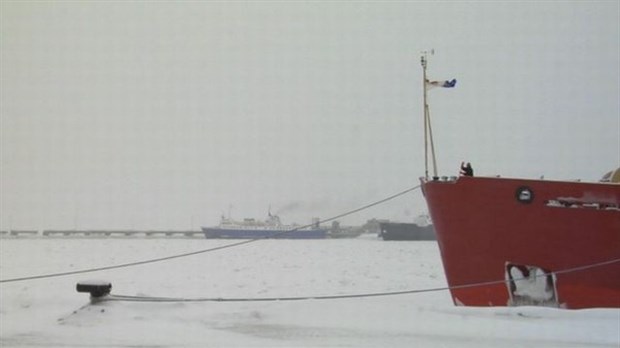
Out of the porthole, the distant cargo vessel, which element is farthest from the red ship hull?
the distant cargo vessel

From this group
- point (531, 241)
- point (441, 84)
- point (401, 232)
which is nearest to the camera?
point (531, 241)

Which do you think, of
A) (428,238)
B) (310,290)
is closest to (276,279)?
(310,290)

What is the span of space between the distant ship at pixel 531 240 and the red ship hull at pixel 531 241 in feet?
0.04

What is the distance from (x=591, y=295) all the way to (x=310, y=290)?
601cm

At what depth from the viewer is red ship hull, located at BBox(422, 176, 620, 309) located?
7.82 metres

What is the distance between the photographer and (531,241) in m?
8.13

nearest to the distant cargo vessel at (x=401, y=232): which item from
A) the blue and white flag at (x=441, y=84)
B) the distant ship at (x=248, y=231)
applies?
the distant ship at (x=248, y=231)

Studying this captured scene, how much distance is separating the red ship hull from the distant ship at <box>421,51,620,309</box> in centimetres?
1

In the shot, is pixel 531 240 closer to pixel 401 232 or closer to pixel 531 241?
pixel 531 241

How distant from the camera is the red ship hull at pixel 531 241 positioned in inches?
308

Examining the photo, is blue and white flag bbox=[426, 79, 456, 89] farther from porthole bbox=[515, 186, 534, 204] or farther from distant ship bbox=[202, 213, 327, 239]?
distant ship bbox=[202, 213, 327, 239]

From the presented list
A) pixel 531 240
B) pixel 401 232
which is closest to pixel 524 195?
pixel 531 240

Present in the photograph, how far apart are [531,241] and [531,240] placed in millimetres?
14

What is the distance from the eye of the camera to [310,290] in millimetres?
12477
